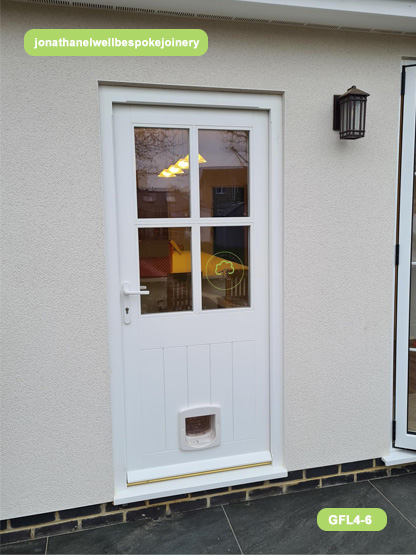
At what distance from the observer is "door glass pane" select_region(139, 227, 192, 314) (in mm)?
2584

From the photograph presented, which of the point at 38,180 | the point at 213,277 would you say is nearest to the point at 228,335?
the point at 213,277

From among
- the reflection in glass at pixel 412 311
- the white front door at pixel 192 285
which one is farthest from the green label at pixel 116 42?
the reflection in glass at pixel 412 311

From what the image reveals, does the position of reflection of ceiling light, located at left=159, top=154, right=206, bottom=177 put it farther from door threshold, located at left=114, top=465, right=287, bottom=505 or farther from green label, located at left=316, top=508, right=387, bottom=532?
green label, located at left=316, top=508, right=387, bottom=532

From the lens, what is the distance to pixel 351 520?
8.45ft

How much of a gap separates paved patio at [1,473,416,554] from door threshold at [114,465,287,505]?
0.48 feet

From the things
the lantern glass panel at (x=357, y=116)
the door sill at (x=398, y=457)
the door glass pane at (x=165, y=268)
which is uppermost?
the lantern glass panel at (x=357, y=116)

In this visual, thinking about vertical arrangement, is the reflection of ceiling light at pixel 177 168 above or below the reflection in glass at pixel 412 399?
above

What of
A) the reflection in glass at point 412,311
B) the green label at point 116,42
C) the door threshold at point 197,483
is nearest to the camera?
the green label at point 116,42

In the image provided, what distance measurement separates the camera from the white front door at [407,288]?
2.77m

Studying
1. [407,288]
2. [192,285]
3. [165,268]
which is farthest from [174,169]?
[407,288]

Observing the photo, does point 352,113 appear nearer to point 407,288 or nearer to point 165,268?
point 407,288

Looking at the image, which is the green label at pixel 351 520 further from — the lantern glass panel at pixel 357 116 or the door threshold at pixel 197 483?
the lantern glass panel at pixel 357 116

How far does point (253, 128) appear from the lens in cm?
264

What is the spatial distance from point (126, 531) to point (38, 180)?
1995 millimetres
